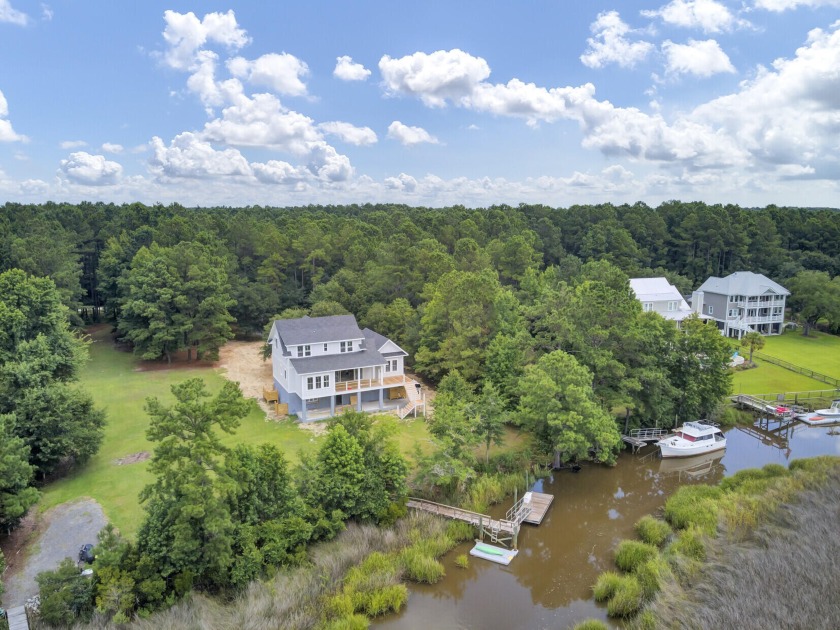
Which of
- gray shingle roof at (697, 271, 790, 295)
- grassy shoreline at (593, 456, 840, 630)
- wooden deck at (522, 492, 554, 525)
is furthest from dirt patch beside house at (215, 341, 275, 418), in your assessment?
gray shingle roof at (697, 271, 790, 295)

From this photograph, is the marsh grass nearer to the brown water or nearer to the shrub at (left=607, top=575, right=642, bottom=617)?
the shrub at (left=607, top=575, right=642, bottom=617)

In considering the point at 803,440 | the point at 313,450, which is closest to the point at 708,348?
the point at 803,440

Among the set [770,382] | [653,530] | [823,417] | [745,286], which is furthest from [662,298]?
[653,530]

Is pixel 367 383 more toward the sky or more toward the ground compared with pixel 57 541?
more toward the sky

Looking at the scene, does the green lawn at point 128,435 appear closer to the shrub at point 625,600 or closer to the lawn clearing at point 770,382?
the shrub at point 625,600

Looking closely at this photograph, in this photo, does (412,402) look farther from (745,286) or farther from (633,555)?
(745,286)

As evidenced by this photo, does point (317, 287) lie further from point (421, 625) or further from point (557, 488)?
point (421, 625)

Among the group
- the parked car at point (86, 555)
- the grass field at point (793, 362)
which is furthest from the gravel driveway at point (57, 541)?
the grass field at point (793, 362)
